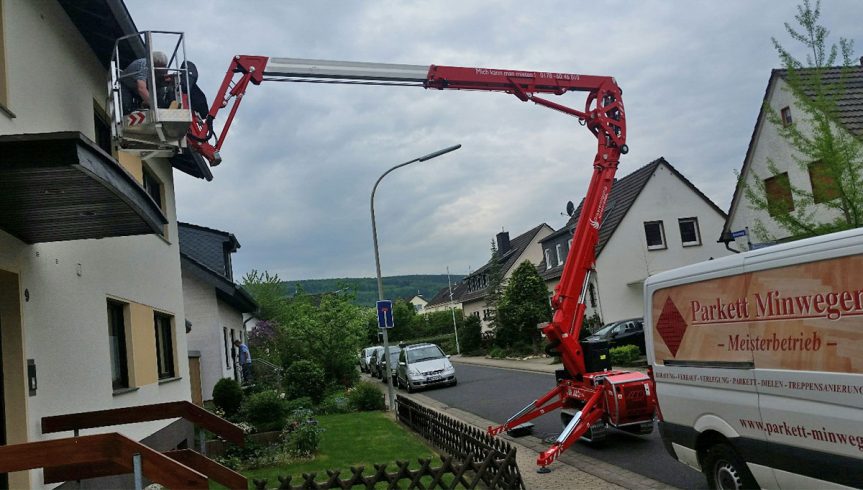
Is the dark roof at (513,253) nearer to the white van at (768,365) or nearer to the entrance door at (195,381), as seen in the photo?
the entrance door at (195,381)

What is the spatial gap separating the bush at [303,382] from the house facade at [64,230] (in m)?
9.62

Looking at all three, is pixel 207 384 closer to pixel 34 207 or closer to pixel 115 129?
pixel 115 129

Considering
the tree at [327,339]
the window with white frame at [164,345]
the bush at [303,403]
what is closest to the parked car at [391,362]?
the tree at [327,339]

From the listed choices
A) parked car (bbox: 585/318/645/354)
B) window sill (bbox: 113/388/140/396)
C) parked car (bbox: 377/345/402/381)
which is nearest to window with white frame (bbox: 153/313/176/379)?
Result: window sill (bbox: 113/388/140/396)

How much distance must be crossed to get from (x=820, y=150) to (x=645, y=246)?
828 inches

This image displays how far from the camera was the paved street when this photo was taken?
337 inches

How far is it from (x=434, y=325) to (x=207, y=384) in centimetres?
4717

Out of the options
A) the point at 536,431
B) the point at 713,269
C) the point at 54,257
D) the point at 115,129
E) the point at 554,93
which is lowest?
the point at 536,431

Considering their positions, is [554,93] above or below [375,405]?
above

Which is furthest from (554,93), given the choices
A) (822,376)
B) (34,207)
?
(34,207)

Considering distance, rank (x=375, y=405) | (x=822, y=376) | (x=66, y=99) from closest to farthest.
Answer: (x=822, y=376), (x=66, y=99), (x=375, y=405)

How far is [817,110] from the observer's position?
1303 centimetres

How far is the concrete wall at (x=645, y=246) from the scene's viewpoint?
32.7 meters

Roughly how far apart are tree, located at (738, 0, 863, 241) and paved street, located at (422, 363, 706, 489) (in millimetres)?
5756
